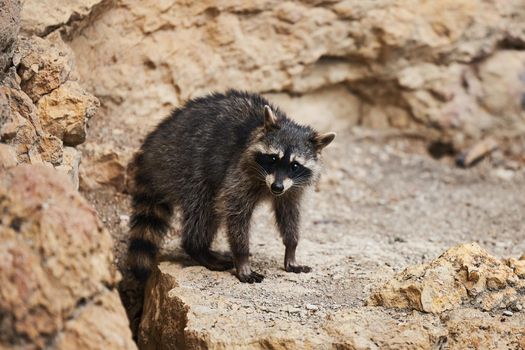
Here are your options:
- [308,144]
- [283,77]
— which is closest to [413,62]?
[283,77]

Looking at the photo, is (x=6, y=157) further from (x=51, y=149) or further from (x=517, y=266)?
(x=517, y=266)

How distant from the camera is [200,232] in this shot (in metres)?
5.06

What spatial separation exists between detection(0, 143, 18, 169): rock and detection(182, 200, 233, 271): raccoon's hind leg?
1590 millimetres

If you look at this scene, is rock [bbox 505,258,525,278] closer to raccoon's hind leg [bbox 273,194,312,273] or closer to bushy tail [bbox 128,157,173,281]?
raccoon's hind leg [bbox 273,194,312,273]

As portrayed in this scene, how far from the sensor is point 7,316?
2846 millimetres

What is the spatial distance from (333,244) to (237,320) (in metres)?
1.74

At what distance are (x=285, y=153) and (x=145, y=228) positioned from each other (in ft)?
3.46

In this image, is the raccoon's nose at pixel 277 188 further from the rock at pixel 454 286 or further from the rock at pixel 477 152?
the rock at pixel 477 152

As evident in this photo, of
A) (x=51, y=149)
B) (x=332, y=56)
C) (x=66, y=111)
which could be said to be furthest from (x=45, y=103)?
(x=332, y=56)

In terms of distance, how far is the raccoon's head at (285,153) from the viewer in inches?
185

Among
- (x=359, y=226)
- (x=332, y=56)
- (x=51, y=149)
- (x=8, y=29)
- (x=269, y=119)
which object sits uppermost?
(x=332, y=56)

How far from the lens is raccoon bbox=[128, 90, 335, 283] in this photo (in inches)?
190

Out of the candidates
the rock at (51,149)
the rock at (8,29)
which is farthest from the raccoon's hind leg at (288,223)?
the rock at (8,29)

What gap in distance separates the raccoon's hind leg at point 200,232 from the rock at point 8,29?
1497 millimetres
